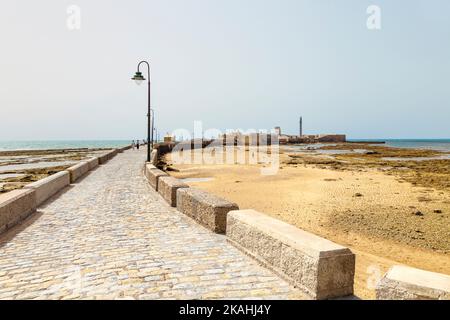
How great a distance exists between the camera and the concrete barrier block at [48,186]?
9980 mm

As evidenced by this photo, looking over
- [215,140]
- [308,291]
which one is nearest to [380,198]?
[308,291]

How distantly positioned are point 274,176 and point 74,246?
19.0m

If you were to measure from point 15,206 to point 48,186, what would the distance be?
143 inches

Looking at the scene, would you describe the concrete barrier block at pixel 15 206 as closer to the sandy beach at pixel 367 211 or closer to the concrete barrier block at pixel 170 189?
the concrete barrier block at pixel 170 189

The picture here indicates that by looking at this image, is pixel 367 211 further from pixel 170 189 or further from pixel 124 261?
pixel 124 261

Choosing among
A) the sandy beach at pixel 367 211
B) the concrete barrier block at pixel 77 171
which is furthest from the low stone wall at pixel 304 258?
the concrete barrier block at pixel 77 171

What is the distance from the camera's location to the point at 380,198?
15461 millimetres

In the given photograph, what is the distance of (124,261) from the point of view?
5.30 metres

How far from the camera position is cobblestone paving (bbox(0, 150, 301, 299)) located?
13.8 feet

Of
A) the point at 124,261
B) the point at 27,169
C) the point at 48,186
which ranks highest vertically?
the point at 48,186

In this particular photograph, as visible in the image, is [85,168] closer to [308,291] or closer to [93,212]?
[93,212]

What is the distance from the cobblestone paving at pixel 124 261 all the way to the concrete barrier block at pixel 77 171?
644 centimetres

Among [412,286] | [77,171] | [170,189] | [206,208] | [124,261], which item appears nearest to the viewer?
[412,286]

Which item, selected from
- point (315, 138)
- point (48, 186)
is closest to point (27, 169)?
point (48, 186)
